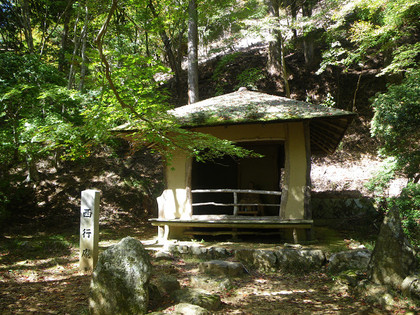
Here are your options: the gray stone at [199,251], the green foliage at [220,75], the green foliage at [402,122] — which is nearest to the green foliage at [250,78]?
the green foliage at [220,75]

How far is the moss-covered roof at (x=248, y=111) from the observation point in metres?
7.25

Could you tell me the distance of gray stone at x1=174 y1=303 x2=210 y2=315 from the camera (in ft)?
12.0

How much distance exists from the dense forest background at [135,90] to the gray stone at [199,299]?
2.54 m

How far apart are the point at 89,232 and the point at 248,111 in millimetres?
4717

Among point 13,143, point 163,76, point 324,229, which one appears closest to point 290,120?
point 324,229

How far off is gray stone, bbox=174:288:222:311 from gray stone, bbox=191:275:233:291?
586 millimetres

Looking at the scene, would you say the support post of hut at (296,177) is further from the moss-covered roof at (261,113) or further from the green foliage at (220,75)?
the green foliage at (220,75)

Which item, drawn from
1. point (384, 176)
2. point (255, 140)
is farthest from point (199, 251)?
point (384, 176)

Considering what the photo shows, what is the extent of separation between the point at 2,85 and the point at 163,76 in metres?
16.2

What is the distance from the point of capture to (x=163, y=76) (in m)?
21.9

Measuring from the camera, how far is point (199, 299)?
4168 millimetres

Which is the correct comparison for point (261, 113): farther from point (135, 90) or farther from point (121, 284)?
point (121, 284)

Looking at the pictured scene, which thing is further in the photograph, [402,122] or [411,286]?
[402,122]

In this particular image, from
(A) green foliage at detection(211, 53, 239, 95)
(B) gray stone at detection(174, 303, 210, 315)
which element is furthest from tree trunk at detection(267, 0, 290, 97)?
(B) gray stone at detection(174, 303, 210, 315)
